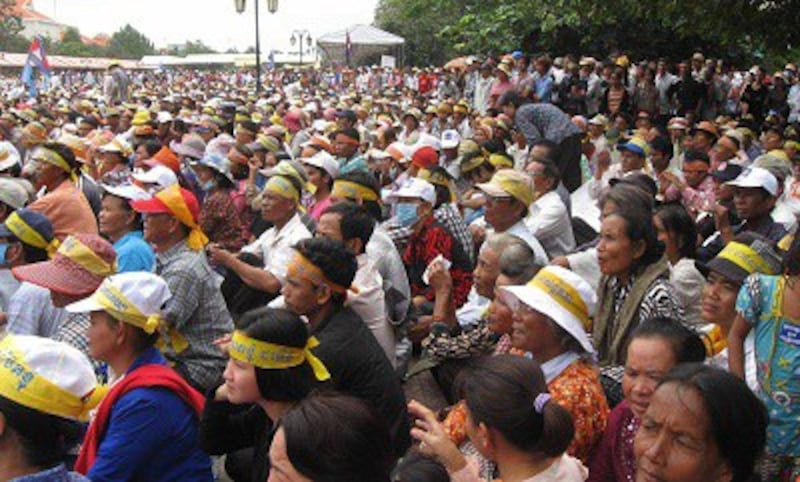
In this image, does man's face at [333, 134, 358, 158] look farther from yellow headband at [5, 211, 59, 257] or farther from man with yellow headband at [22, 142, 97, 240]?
yellow headband at [5, 211, 59, 257]

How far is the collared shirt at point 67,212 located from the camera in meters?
6.95

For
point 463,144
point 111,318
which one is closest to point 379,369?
point 111,318

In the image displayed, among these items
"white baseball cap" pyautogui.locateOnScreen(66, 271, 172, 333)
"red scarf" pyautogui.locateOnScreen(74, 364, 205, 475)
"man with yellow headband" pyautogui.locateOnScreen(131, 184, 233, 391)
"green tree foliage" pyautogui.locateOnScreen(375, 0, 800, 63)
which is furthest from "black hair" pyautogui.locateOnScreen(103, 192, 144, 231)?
"green tree foliage" pyautogui.locateOnScreen(375, 0, 800, 63)

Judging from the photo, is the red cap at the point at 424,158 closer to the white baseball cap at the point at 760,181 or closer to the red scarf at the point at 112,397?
the white baseball cap at the point at 760,181

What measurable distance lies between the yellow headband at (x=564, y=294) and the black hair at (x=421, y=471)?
115 cm

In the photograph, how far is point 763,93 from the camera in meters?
16.6

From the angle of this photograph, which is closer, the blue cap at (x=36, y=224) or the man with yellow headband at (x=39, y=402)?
the man with yellow headband at (x=39, y=402)

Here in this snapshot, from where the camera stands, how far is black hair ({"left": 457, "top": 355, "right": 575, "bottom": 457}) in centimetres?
289

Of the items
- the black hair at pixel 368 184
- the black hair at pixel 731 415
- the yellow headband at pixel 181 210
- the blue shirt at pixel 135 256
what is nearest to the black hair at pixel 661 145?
the black hair at pixel 368 184

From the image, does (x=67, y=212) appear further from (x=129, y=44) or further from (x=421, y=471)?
(x=129, y=44)

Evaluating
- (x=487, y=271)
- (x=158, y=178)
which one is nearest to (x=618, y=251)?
(x=487, y=271)

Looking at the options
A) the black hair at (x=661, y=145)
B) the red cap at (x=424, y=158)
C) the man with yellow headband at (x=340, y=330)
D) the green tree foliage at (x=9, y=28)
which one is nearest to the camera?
the man with yellow headband at (x=340, y=330)

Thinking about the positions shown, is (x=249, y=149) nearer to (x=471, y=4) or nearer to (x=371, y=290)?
(x=371, y=290)

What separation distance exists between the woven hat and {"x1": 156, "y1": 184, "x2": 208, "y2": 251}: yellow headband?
0.56 m
